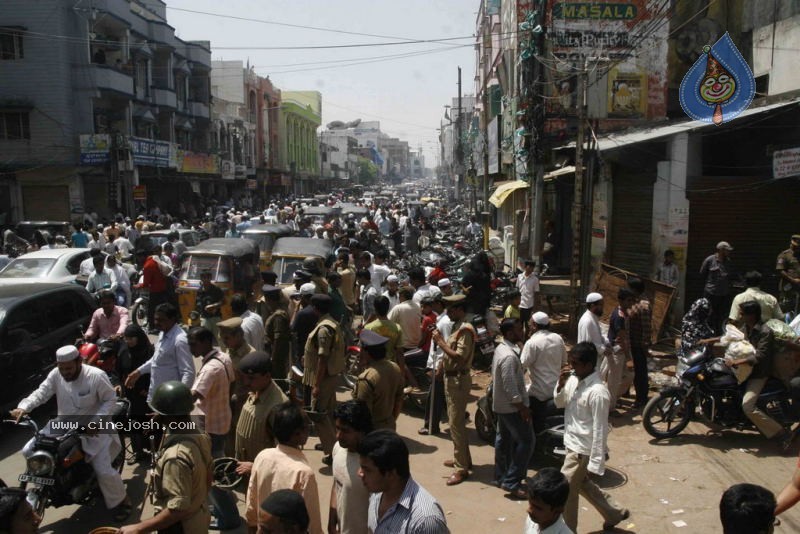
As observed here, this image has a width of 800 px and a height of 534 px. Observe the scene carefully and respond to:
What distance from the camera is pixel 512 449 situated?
6062 mm

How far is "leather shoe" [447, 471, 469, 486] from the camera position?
6.29 meters

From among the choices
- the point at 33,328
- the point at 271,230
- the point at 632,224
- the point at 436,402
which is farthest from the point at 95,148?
the point at 436,402

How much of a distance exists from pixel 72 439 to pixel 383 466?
3252 mm

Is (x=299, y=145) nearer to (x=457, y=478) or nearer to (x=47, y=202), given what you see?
(x=47, y=202)

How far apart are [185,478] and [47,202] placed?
2714cm

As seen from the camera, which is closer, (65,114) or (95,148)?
(95,148)

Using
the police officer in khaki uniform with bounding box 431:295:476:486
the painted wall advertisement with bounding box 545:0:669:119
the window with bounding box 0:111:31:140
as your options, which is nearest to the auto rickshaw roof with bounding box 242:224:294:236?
the painted wall advertisement with bounding box 545:0:669:119

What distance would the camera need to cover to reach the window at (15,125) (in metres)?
26.3

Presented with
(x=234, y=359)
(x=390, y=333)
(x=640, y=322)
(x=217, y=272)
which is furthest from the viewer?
(x=217, y=272)

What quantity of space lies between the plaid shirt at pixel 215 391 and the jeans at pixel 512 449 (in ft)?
7.89

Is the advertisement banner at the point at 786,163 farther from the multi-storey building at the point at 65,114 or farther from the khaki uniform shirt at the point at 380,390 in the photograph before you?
the multi-storey building at the point at 65,114

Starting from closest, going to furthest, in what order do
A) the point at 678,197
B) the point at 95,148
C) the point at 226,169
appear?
the point at 678,197 → the point at 95,148 → the point at 226,169

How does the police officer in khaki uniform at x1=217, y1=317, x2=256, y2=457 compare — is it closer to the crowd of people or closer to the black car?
the crowd of people

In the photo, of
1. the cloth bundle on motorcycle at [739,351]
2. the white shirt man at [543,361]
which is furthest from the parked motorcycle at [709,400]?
the white shirt man at [543,361]
